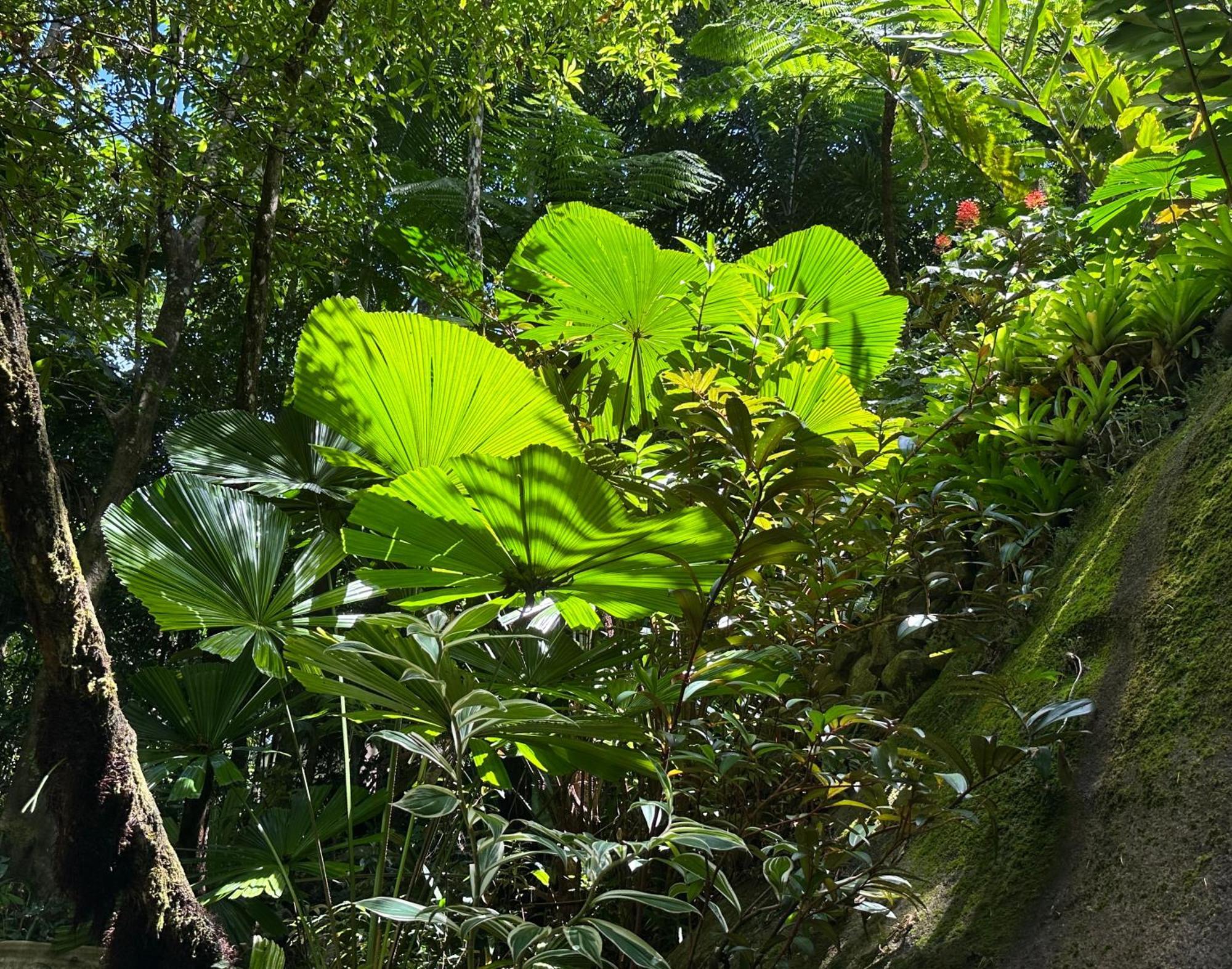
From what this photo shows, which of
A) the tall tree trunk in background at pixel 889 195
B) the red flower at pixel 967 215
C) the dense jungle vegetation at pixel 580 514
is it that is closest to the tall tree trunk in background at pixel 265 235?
the dense jungle vegetation at pixel 580 514

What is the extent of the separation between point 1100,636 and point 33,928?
4.53m

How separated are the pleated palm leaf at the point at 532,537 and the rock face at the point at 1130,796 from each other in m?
0.59

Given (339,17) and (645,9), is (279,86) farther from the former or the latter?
(645,9)

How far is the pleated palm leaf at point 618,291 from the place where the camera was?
208cm

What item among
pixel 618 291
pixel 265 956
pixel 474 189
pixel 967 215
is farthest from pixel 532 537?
pixel 967 215

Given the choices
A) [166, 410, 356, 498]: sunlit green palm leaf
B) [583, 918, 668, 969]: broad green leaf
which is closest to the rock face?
[583, 918, 668, 969]: broad green leaf

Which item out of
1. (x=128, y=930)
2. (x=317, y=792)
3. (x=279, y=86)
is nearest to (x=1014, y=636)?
(x=128, y=930)

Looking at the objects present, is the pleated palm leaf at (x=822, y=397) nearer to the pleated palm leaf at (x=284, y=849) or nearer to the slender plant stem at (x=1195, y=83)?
the slender plant stem at (x=1195, y=83)

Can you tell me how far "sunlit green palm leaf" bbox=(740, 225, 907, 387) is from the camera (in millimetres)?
2361

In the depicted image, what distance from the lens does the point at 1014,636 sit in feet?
5.81

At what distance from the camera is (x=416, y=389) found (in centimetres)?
145

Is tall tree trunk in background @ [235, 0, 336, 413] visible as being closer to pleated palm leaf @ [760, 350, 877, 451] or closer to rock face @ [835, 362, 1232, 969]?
pleated palm leaf @ [760, 350, 877, 451]

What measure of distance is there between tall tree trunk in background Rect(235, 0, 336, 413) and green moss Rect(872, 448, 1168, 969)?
77.4 inches

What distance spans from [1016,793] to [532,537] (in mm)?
831
